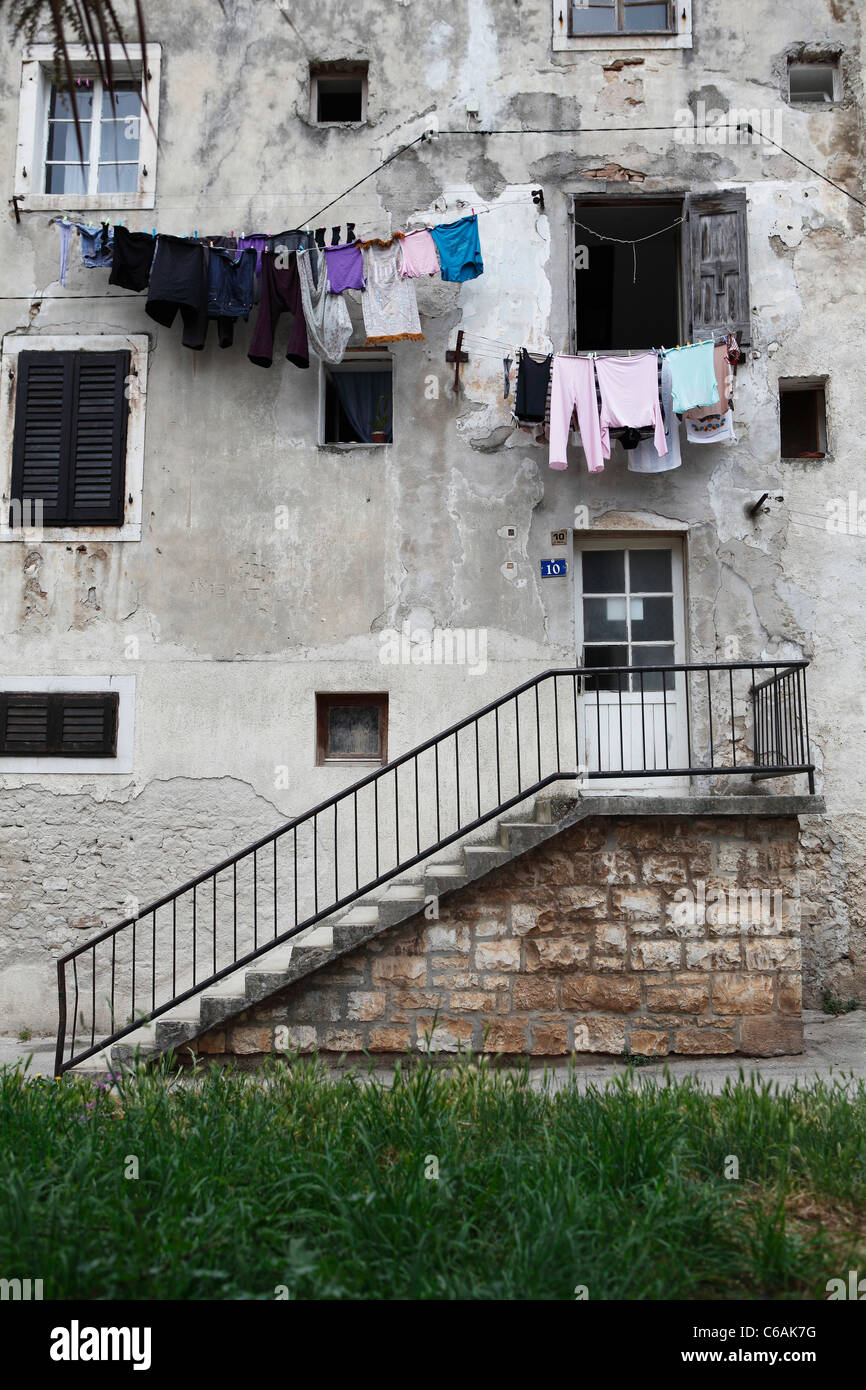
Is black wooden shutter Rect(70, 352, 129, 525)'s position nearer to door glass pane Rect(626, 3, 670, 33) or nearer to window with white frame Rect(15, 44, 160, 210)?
window with white frame Rect(15, 44, 160, 210)

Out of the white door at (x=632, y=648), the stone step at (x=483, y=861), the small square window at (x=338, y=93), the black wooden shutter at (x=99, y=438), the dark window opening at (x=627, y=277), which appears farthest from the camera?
the dark window opening at (x=627, y=277)

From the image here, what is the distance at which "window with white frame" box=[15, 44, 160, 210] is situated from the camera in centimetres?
928

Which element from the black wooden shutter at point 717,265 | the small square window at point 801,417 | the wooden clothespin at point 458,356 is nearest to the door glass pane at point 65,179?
the wooden clothespin at point 458,356

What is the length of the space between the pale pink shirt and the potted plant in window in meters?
1.89

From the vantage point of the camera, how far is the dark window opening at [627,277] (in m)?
9.60

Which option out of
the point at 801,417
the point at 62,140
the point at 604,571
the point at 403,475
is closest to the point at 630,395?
the point at 604,571

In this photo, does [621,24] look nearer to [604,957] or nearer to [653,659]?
[653,659]

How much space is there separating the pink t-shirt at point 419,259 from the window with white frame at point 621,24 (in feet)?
8.05

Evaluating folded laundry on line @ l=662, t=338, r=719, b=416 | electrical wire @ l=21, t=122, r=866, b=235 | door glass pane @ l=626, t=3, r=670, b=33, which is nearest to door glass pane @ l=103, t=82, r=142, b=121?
electrical wire @ l=21, t=122, r=866, b=235

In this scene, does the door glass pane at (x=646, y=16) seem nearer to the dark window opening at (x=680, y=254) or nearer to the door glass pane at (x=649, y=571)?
the dark window opening at (x=680, y=254)

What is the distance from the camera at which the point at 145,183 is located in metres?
9.27

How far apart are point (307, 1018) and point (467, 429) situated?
502cm

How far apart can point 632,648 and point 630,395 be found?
2.10m
